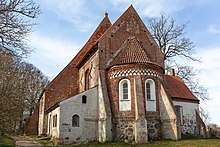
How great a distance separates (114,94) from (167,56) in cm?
1629

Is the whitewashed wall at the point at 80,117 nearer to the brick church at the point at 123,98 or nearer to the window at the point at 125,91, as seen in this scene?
the brick church at the point at 123,98

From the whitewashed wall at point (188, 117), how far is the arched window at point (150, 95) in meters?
5.85

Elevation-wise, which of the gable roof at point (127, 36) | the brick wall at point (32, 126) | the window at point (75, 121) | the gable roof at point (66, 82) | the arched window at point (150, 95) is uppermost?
the gable roof at point (127, 36)

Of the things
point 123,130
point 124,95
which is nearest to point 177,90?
point 124,95

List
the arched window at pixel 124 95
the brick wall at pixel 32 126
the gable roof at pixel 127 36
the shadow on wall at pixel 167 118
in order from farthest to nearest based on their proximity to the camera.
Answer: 1. the brick wall at pixel 32 126
2. the gable roof at pixel 127 36
3. the arched window at pixel 124 95
4. the shadow on wall at pixel 167 118

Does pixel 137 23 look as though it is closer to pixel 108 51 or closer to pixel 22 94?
pixel 108 51

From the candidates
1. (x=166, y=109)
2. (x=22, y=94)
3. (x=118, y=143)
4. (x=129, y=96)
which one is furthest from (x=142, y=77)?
(x=22, y=94)

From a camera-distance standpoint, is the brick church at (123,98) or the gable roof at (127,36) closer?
the brick church at (123,98)

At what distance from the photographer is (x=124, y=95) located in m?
18.4

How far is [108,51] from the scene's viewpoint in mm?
20656

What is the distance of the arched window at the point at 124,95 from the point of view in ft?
58.9

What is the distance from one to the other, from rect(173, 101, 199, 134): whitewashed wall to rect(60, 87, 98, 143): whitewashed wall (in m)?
8.88

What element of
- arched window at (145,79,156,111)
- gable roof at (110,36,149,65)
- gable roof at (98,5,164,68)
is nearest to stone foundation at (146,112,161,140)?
arched window at (145,79,156,111)

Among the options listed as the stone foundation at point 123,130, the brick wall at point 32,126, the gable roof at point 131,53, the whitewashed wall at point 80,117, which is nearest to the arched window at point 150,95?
the gable roof at point 131,53
